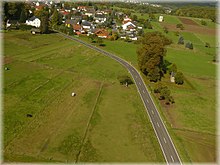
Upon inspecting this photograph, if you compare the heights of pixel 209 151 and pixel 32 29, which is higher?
pixel 32 29

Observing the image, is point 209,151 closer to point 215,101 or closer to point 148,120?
point 148,120

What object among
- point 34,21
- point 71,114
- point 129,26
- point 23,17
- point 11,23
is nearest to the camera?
point 71,114

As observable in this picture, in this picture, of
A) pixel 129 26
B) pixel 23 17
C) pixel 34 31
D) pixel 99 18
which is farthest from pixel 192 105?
pixel 99 18

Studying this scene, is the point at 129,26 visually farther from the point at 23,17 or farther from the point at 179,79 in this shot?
the point at 179,79

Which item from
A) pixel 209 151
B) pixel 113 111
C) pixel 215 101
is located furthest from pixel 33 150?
pixel 215 101

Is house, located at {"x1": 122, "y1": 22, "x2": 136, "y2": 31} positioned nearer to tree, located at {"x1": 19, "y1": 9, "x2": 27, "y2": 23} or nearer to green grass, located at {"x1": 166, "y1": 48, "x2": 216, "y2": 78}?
green grass, located at {"x1": 166, "y1": 48, "x2": 216, "y2": 78}

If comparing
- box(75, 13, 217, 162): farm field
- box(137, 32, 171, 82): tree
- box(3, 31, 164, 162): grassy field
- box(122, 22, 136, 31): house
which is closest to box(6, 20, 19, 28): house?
A: box(3, 31, 164, 162): grassy field

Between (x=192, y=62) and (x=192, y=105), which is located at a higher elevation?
(x=192, y=62)
